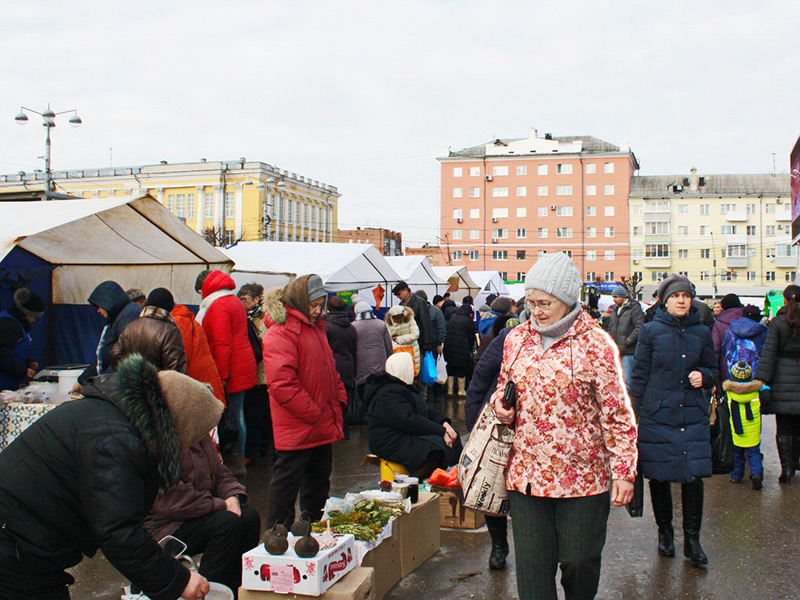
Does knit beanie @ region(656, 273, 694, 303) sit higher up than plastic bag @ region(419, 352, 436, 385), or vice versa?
knit beanie @ region(656, 273, 694, 303)

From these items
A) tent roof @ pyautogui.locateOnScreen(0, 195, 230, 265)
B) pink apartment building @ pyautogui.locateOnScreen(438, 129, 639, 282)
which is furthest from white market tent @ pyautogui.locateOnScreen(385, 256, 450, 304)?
pink apartment building @ pyautogui.locateOnScreen(438, 129, 639, 282)

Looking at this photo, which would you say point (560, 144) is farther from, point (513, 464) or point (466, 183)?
point (513, 464)

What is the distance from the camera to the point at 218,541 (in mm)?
3500

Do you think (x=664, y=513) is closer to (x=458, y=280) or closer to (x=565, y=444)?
(x=565, y=444)

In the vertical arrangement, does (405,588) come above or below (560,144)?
below

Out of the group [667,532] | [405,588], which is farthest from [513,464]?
[667,532]

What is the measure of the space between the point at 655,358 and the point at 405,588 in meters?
2.21

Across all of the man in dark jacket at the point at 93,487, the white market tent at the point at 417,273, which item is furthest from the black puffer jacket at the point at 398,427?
the white market tent at the point at 417,273

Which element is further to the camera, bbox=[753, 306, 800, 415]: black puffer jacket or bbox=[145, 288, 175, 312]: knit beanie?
bbox=[753, 306, 800, 415]: black puffer jacket

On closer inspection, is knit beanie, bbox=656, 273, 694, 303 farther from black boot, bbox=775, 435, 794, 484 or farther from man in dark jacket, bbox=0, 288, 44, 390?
man in dark jacket, bbox=0, 288, 44, 390

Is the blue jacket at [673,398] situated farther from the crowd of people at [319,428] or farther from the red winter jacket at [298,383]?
the red winter jacket at [298,383]

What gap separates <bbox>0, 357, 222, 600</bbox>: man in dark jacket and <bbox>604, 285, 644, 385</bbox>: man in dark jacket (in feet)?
29.2

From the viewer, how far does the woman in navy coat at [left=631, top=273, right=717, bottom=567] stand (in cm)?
458

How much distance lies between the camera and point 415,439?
5.68m
